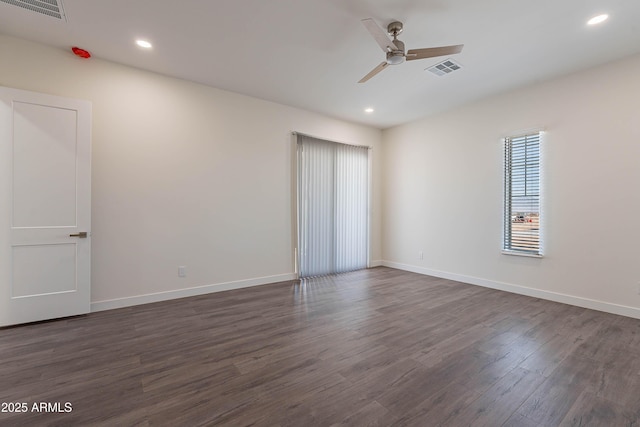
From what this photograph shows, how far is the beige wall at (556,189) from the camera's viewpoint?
11.0ft

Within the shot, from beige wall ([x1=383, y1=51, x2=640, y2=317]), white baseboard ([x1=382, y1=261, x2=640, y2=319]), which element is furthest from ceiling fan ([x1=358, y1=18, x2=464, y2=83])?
white baseboard ([x1=382, y1=261, x2=640, y2=319])

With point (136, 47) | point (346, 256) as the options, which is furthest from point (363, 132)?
point (136, 47)

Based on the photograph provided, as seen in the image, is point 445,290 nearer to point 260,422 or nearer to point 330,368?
point 330,368

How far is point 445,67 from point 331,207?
2.98 m

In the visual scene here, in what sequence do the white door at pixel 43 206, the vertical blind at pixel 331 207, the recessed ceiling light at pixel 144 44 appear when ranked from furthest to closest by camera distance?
the vertical blind at pixel 331 207 < the recessed ceiling light at pixel 144 44 < the white door at pixel 43 206

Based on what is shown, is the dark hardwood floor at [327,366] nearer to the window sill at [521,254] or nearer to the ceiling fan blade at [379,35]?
the window sill at [521,254]

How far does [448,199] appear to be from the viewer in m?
5.16

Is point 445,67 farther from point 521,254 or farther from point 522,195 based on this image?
point 521,254

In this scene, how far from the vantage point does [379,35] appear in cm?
252

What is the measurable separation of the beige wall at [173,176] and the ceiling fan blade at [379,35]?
259cm

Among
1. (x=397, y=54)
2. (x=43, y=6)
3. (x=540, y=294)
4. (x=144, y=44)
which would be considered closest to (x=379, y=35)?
(x=397, y=54)

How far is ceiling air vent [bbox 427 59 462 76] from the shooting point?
347 cm

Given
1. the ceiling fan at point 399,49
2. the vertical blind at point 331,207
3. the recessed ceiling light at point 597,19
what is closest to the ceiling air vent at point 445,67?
the ceiling fan at point 399,49

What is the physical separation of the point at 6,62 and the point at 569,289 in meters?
7.39
